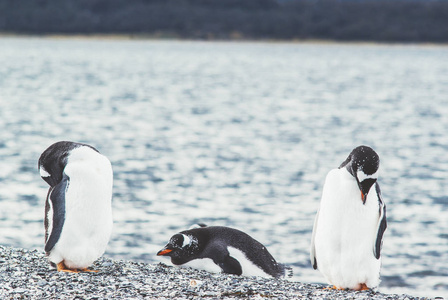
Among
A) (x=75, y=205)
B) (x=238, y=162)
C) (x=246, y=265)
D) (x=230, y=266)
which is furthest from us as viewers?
(x=238, y=162)

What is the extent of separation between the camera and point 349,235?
600cm

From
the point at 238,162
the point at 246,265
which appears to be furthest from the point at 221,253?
the point at 238,162

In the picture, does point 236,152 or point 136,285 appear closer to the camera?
point 136,285

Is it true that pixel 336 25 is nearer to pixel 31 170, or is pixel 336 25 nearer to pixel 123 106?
pixel 123 106

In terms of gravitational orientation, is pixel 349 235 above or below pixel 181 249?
above

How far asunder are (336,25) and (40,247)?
11365 cm

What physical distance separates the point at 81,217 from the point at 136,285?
0.74 meters

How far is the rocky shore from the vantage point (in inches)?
215

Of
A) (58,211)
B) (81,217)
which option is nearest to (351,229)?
(81,217)

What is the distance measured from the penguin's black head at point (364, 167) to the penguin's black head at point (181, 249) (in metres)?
2.07

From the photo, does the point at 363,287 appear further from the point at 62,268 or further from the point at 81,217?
the point at 62,268

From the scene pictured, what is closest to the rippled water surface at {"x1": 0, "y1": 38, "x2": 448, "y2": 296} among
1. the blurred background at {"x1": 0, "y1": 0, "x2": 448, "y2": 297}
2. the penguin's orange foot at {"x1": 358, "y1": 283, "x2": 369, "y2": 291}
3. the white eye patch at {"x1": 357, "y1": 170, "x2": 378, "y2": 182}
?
the blurred background at {"x1": 0, "y1": 0, "x2": 448, "y2": 297}

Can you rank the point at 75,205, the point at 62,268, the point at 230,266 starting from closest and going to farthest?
the point at 75,205, the point at 62,268, the point at 230,266

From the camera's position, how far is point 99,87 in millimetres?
52531
